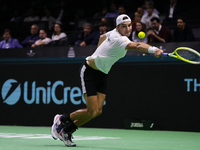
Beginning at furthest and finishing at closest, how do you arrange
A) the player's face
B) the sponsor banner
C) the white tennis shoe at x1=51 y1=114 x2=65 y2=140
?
the sponsor banner, the white tennis shoe at x1=51 y1=114 x2=65 y2=140, the player's face

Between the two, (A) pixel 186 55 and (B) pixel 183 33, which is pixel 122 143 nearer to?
(A) pixel 186 55

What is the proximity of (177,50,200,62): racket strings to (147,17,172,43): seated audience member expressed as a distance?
14.1 feet

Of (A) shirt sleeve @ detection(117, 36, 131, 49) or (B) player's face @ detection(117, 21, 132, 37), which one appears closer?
(A) shirt sleeve @ detection(117, 36, 131, 49)

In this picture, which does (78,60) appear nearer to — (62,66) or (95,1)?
(62,66)

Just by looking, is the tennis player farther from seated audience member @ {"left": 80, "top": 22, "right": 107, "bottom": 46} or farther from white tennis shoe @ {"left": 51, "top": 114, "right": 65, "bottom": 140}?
seated audience member @ {"left": 80, "top": 22, "right": 107, "bottom": 46}

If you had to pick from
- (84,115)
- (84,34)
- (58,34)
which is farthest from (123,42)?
(58,34)

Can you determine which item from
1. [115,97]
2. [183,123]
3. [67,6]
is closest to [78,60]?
[115,97]

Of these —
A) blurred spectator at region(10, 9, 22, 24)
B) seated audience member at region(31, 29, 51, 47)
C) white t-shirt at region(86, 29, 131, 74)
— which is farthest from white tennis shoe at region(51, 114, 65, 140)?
blurred spectator at region(10, 9, 22, 24)

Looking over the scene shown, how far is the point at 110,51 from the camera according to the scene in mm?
6121

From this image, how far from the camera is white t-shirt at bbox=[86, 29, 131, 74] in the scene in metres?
5.94

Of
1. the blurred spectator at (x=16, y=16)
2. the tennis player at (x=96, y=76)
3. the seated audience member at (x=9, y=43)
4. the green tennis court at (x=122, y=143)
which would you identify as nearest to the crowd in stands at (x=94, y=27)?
the seated audience member at (x=9, y=43)

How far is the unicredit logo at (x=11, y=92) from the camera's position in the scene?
10500 millimetres

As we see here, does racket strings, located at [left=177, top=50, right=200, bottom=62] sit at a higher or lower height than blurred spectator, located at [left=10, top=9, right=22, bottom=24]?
lower

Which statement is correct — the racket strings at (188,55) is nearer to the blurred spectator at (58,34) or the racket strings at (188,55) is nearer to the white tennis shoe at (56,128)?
the white tennis shoe at (56,128)
